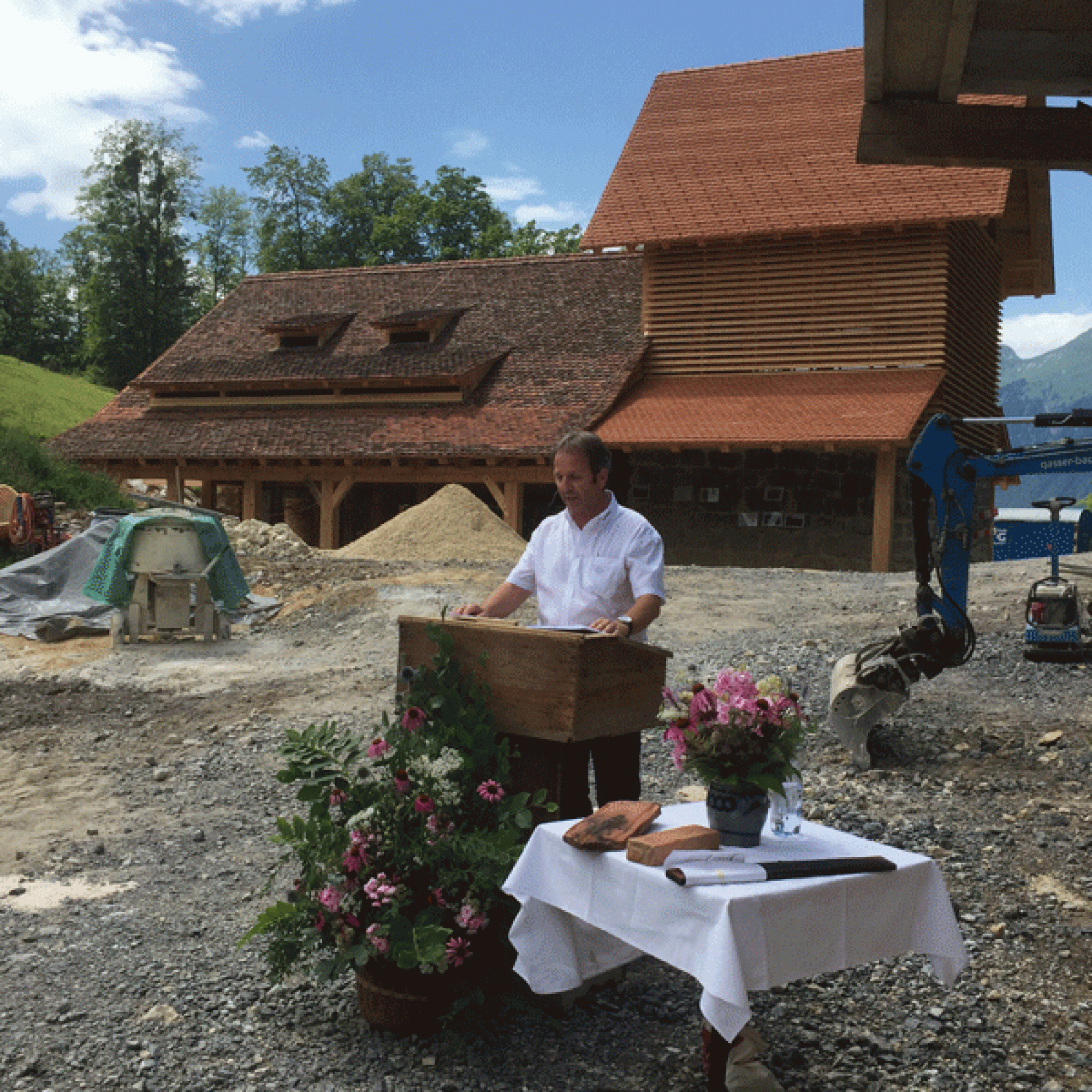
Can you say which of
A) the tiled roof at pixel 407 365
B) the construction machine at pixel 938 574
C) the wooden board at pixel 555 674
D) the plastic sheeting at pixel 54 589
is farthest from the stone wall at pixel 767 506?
the wooden board at pixel 555 674

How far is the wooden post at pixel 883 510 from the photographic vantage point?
1858 centimetres

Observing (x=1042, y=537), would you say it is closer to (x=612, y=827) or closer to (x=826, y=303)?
(x=826, y=303)

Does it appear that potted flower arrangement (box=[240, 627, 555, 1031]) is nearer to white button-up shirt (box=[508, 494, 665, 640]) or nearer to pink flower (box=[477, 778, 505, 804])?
pink flower (box=[477, 778, 505, 804])

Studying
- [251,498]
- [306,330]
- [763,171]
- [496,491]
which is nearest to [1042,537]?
[763,171]

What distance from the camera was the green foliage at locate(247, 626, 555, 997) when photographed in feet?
13.1

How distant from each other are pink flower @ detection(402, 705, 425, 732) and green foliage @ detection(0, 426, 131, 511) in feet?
67.3

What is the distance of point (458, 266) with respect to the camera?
28109 millimetres

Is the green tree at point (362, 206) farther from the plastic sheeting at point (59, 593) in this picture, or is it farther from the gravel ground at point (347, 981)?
the gravel ground at point (347, 981)

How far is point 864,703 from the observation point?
26.5 feet

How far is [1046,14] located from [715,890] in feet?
9.45

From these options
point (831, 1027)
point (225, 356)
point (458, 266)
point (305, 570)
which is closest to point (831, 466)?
point (305, 570)

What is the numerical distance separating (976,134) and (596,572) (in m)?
2.21

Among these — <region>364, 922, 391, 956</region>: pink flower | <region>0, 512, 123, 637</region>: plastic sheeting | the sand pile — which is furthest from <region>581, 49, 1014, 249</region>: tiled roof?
<region>364, 922, 391, 956</region>: pink flower

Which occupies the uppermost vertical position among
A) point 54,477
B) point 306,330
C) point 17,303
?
point 17,303
